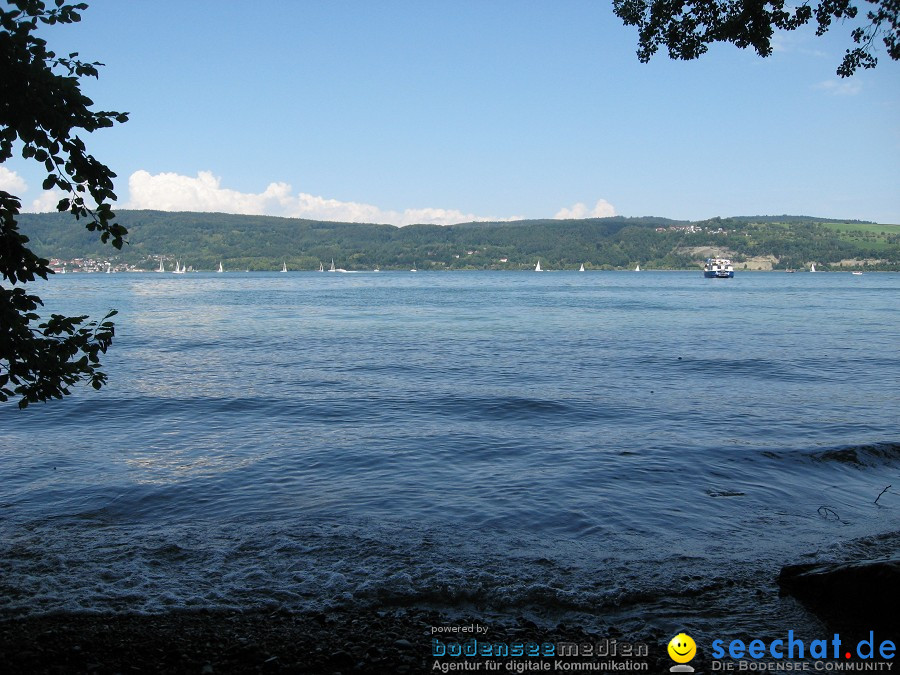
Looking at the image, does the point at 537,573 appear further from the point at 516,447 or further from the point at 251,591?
the point at 516,447

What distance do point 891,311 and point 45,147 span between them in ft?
247

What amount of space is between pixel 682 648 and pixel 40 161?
277 inches

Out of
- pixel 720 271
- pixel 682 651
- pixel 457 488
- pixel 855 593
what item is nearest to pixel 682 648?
pixel 682 651

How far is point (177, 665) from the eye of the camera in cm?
552

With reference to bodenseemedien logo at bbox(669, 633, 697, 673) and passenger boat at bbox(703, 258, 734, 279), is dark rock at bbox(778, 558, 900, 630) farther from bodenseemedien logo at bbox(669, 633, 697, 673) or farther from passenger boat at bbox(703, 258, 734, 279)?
passenger boat at bbox(703, 258, 734, 279)

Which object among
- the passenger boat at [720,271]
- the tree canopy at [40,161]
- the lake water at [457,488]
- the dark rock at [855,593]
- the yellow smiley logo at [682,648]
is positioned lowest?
the lake water at [457,488]

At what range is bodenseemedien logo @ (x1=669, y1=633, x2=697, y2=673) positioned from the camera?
18.5 ft

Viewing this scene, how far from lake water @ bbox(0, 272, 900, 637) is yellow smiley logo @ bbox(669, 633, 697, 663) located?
0.39 m

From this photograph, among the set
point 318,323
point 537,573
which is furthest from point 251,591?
point 318,323

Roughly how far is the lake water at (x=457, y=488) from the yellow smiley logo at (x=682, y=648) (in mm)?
387

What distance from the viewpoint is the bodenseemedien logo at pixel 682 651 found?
222 inches

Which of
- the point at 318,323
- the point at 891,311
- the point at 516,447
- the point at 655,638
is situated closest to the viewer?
the point at 655,638

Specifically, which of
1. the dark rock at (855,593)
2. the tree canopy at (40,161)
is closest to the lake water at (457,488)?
the dark rock at (855,593)

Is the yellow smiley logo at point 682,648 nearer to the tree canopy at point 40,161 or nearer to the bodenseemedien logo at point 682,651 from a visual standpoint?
the bodenseemedien logo at point 682,651
